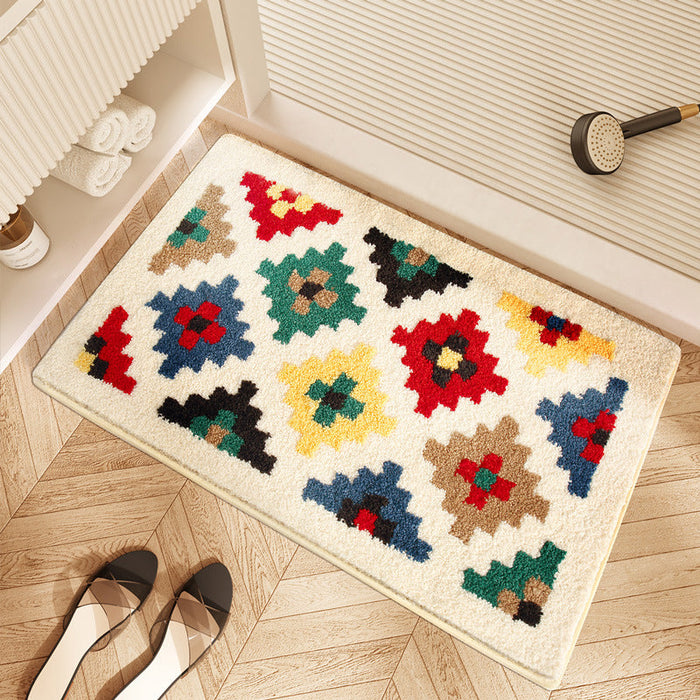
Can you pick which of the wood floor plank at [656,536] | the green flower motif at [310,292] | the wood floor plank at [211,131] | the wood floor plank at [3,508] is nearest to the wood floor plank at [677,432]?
the wood floor plank at [656,536]

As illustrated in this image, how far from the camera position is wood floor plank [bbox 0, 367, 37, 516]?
122 centimetres

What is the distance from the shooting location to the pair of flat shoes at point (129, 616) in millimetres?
1118

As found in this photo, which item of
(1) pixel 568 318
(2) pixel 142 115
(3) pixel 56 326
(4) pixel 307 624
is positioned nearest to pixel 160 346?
(3) pixel 56 326

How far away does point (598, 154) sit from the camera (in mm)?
1223

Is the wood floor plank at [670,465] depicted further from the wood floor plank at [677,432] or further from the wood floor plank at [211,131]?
the wood floor plank at [211,131]

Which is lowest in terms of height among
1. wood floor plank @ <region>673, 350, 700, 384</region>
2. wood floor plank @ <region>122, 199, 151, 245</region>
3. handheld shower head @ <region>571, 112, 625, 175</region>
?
wood floor plank @ <region>122, 199, 151, 245</region>

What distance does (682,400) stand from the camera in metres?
1.26

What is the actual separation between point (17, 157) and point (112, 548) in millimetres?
702

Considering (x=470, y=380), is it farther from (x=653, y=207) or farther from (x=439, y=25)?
(x=439, y=25)

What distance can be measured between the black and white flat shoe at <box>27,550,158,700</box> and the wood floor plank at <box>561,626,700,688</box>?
766mm

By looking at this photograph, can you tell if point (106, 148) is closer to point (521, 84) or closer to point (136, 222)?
point (136, 222)

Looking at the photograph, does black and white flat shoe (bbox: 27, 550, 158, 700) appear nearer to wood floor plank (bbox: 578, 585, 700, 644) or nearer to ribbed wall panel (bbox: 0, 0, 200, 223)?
ribbed wall panel (bbox: 0, 0, 200, 223)

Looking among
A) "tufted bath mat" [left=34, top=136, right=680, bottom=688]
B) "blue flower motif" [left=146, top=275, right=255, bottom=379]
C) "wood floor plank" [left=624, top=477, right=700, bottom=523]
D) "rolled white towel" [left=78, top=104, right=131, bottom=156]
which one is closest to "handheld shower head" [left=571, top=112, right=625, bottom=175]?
"tufted bath mat" [left=34, top=136, right=680, bottom=688]

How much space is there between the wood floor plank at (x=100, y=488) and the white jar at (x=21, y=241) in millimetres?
411
